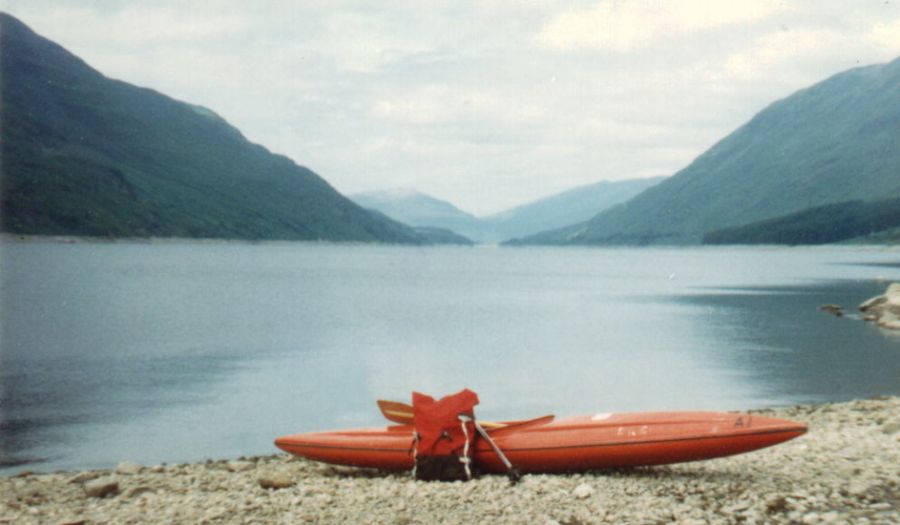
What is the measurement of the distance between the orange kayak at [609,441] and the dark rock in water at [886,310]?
117ft

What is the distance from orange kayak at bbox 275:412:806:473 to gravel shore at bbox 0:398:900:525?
0.82 feet

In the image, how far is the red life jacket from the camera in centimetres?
1127

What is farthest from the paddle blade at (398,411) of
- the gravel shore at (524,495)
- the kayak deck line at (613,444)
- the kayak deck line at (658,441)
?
the kayak deck line at (658,441)

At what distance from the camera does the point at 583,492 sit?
9938 millimetres

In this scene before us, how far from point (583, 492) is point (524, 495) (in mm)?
669

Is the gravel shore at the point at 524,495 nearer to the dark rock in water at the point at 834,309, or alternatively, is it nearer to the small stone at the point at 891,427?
the small stone at the point at 891,427

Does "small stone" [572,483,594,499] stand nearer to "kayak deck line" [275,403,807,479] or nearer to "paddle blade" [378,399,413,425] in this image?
"kayak deck line" [275,403,807,479]

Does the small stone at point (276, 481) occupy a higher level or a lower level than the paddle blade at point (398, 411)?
lower

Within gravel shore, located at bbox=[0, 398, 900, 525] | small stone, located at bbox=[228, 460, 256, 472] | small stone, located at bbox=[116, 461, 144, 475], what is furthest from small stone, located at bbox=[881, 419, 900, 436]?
small stone, located at bbox=[116, 461, 144, 475]

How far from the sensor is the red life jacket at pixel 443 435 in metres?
11.3

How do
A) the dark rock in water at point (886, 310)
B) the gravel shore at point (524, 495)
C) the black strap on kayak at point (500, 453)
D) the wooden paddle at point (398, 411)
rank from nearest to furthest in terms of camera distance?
1. the gravel shore at point (524, 495)
2. the black strap on kayak at point (500, 453)
3. the wooden paddle at point (398, 411)
4. the dark rock in water at point (886, 310)

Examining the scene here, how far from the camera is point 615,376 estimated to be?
28.9 meters

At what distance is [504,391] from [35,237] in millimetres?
178359

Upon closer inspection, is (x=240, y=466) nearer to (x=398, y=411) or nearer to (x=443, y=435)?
(x=398, y=411)
